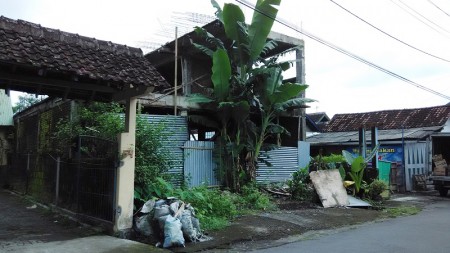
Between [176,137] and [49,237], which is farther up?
[176,137]

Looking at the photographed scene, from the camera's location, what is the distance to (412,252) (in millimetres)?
7152

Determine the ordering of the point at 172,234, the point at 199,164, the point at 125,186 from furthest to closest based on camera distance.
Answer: the point at 199,164
the point at 125,186
the point at 172,234

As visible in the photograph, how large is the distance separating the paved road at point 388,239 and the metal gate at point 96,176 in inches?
137

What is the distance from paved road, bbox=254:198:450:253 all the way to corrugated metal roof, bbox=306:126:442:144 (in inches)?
395

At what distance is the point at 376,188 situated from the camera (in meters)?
14.9

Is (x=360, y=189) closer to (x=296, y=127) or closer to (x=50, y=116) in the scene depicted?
(x=296, y=127)

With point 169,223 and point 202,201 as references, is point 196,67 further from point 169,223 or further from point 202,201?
point 169,223

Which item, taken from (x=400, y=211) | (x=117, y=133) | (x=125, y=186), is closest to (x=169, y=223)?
(x=125, y=186)

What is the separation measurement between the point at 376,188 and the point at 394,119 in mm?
12884

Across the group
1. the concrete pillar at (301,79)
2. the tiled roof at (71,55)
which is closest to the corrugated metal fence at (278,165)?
the concrete pillar at (301,79)

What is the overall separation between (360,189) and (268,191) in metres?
3.44

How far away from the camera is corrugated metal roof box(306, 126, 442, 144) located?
67.6ft

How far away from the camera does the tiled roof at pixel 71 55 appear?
699 cm

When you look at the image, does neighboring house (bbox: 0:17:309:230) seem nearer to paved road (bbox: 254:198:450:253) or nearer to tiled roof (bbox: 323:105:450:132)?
paved road (bbox: 254:198:450:253)
